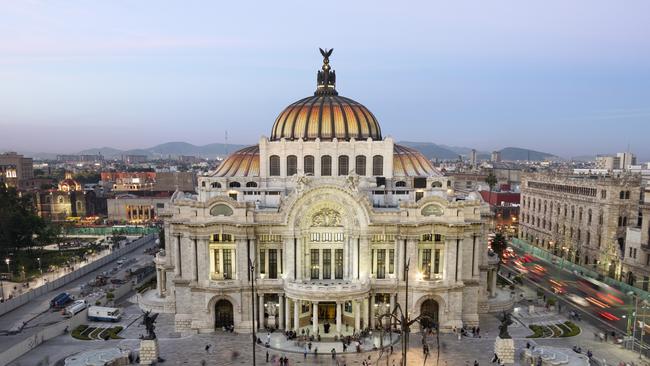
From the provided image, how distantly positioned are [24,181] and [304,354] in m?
166

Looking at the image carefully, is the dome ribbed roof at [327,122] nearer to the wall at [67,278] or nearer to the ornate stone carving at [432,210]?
the ornate stone carving at [432,210]

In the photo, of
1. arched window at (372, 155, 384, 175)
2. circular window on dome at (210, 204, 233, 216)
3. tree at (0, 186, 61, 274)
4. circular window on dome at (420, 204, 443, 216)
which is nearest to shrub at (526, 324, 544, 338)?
circular window on dome at (420, 204, 443, 216)

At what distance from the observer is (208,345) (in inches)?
2287

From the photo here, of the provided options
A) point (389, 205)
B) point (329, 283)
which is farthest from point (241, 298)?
point (389, 205)

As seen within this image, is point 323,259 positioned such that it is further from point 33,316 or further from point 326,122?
point 33,316

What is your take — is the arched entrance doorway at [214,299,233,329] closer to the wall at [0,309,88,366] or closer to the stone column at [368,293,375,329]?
the stone column at [368,293,375,329]

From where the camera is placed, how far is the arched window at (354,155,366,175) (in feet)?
248

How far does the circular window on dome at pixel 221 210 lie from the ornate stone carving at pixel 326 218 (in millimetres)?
10930

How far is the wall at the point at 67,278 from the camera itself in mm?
71500

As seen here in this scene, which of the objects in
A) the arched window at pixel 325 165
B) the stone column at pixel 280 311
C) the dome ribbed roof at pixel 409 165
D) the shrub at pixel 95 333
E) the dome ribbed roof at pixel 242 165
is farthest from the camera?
the dome ribbed roof at pixel 242 165

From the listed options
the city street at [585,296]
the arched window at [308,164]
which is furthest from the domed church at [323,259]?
the city street at [585,296]

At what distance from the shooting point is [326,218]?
64000 millimetres

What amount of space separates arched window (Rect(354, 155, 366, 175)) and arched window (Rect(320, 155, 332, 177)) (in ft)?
13.3

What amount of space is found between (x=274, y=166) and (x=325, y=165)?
8.10 m
